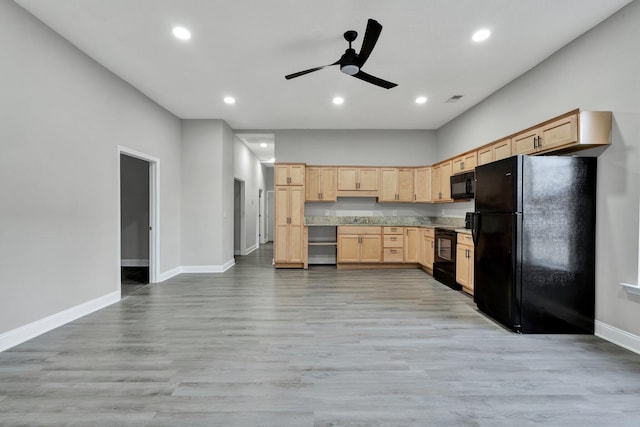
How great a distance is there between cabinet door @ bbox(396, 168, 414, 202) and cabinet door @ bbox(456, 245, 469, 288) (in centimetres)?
204

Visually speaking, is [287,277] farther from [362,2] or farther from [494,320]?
[362,2]

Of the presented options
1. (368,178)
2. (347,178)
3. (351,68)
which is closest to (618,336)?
(351,68)

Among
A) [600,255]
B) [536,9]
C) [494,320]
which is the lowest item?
[494,320]

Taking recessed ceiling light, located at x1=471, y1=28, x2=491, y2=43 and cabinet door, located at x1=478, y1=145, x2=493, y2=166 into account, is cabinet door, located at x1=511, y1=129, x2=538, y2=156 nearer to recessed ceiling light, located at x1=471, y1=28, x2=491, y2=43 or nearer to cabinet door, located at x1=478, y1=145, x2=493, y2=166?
cabinet door, located at x1=478, y1=145, x2=493, y2=166

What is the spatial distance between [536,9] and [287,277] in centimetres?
479

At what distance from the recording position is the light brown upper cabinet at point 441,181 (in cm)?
545

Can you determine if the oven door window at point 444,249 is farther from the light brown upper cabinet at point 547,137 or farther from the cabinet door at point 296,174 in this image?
the cabinet door at point 296,174

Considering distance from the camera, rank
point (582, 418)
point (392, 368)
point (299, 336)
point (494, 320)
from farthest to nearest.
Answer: point (494, 320) < point (299, 336) < point (392, 368) < point (582, 418)

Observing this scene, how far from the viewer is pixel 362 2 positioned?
2502mm

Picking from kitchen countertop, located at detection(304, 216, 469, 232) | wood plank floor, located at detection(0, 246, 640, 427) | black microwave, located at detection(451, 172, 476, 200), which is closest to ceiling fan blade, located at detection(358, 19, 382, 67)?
A: wood plank floor, located at detection(0, 246, 640, 427)

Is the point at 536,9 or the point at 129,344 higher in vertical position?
the point at 536,9

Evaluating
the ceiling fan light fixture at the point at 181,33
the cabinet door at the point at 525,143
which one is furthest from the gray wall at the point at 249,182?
the cabinet door at the point at 525,143

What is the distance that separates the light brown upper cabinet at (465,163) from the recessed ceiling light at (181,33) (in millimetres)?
4153

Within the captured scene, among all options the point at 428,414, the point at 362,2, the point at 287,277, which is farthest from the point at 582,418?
the point at 287,277
